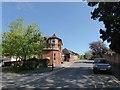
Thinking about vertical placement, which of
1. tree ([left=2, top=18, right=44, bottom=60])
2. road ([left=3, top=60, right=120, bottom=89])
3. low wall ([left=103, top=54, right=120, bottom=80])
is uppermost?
tree ([left=2, top=18, right=44, bottom=60])

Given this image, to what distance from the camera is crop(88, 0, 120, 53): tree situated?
83.7 ft

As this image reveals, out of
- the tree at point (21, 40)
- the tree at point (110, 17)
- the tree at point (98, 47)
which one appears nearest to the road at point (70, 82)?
the tree at point (110, 17)

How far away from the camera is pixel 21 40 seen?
3234 centimetres

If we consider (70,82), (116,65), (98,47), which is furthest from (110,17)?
(98,47)

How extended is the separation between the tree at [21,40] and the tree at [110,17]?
9.52 meters

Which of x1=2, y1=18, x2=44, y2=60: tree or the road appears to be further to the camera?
x1=2, y1=18, x2=44, y2=60: tree

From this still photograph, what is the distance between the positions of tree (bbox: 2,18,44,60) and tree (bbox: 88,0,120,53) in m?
9.52

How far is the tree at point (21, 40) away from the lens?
106 feet

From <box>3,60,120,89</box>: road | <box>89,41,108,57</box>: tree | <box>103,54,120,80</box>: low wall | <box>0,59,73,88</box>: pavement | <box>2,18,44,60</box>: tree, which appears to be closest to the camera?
<box>3,60,120,89</box>: road

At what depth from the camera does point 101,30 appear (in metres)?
29.1

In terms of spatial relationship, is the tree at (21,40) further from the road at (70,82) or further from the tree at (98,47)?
the tree at (98,47)

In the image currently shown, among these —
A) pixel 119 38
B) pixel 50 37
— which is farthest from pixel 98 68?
pixel 50 37

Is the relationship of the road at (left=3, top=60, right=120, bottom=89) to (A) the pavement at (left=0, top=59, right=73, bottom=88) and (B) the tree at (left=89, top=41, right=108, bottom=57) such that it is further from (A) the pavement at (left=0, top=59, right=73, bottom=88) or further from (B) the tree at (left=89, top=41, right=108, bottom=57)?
(B) the tree at (left=89, top=41, right=108, bottom=57)

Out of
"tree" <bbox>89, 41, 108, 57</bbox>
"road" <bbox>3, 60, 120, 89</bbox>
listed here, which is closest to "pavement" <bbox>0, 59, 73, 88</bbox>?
"road" <bbox>3, 60, 120, 89</bbox>
